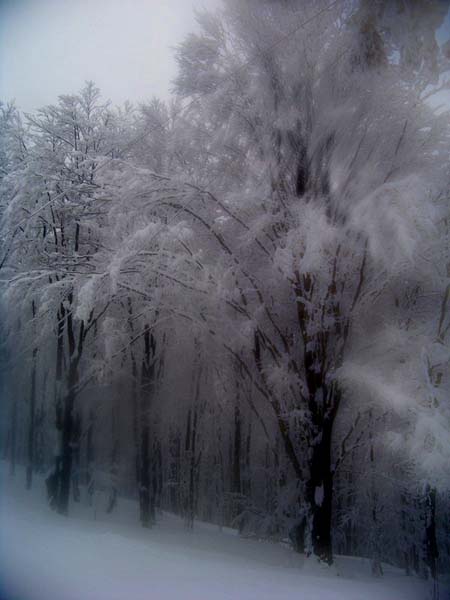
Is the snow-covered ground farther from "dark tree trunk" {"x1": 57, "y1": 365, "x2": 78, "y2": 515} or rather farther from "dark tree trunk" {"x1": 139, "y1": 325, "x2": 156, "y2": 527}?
"dark tree trunk" {"x1": 139, "y1": 325, "x2": 156, "y2": 527}

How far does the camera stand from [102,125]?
1402cm

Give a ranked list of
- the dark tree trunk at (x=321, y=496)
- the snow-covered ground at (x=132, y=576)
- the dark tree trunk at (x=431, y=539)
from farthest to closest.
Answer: the dark tree trunk at (x=431, y=539) < the dark tree trunk at (x=321, y=496) < the snow-covered ground at (x=132, y=576)

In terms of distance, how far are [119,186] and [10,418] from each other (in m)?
23.9

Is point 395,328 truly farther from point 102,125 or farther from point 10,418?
point 10,418

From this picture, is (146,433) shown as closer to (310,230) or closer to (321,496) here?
(321,496)

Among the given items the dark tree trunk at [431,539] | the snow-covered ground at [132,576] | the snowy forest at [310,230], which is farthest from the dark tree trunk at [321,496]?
the dark tree trunk at [431,539]

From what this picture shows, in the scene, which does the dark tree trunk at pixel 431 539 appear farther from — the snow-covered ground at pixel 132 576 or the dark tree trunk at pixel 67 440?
the dark tree trunk at pixel 67 440

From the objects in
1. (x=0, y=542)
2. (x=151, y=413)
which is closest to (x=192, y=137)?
(x=0, y=542)

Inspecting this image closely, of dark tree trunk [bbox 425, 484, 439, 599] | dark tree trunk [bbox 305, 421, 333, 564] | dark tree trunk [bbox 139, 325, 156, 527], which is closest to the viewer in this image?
dark tree trunk [bbox 305, 421, 333, 564]

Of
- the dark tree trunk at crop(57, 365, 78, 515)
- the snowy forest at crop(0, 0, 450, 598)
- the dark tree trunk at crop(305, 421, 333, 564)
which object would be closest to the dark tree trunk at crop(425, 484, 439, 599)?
the snowy forest at crop(0, 0, 450, 598)

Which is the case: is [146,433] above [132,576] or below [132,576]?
above

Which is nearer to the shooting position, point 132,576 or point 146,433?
point 132,576

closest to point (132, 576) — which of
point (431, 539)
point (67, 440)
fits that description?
point (431, 539)

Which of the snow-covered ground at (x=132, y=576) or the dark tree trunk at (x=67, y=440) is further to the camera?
the dark tree trunk at (x=67, y=440)
